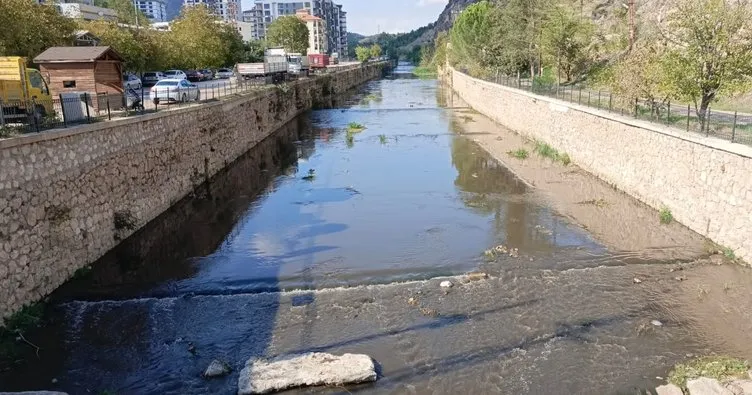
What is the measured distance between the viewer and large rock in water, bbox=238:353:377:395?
9461 millimetres

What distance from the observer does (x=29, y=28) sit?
30594 mm

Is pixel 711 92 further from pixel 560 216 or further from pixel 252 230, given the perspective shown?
pixel 252 230

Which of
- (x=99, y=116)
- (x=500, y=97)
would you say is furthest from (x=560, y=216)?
(x=500, y=97)

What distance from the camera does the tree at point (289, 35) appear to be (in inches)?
4833

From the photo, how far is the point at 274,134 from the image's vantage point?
137 feet

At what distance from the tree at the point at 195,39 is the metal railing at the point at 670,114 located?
32257mm

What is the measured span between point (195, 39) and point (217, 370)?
153ft

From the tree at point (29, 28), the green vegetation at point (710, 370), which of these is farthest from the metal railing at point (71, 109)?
the green vegetation at point (710, 370)

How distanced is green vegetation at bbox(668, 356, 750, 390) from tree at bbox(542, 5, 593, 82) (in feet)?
112

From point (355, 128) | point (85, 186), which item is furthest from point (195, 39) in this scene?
point (85, 186)

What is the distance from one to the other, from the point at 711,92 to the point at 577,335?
1263cm

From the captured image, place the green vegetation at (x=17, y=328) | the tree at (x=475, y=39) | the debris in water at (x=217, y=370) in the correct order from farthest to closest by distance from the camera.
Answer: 1. the tree at (x=475, y=39)
2. the green vegetation at (x=17, y=328)
3. the debris in water at (x=217, y=370)

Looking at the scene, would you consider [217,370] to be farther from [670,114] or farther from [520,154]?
[520,154]

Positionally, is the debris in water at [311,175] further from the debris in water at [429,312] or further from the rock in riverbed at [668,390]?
the rock in riverbed at [668,390]
